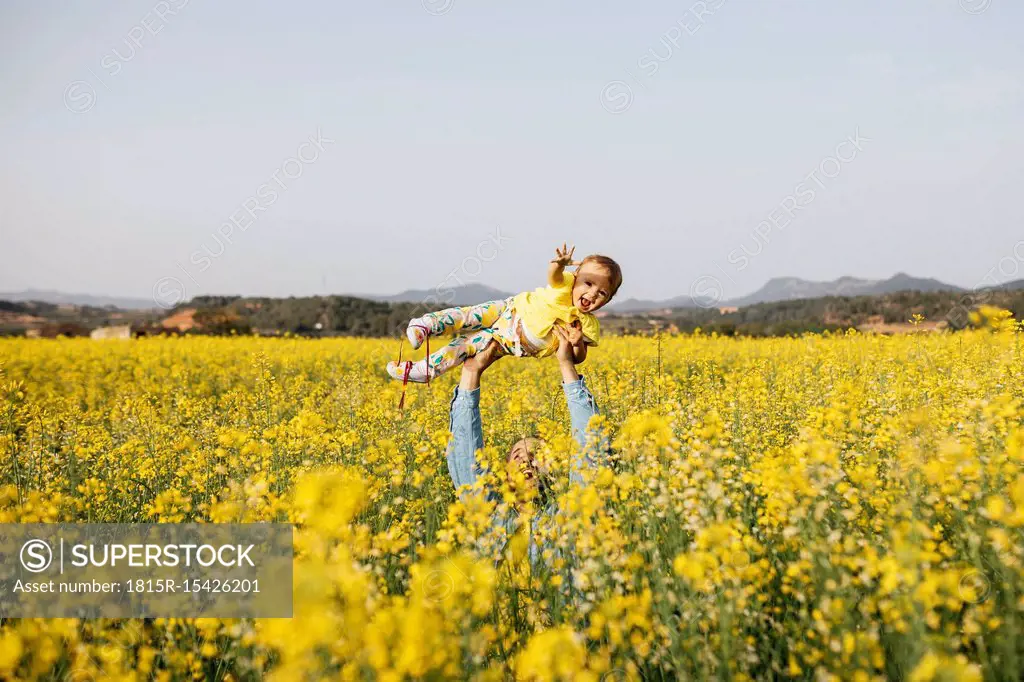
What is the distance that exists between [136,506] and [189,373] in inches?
293

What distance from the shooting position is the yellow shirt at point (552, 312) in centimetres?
373

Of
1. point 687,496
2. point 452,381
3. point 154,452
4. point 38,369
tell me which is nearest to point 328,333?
point 38,369

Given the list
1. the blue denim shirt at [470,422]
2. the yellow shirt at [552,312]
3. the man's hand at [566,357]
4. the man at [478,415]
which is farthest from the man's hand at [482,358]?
the man's hand at [566,357]

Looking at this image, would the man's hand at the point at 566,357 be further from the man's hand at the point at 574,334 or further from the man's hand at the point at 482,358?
the man's hand at the point at 482,358

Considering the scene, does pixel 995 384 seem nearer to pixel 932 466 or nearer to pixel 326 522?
pixel 932 466

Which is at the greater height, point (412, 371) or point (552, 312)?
point (552, 312)

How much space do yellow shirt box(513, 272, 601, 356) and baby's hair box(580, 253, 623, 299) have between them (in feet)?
0.54

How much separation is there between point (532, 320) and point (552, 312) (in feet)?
0.46

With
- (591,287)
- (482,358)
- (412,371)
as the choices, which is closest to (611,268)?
(591,287)

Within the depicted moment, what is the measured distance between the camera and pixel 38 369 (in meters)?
11.4

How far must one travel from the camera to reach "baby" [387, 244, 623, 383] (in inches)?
144

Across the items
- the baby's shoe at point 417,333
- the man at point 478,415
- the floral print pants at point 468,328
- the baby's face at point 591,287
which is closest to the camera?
the man at point 478,415

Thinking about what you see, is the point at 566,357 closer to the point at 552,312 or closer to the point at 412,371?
the point at 552,312

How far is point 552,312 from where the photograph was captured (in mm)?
3754
